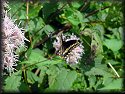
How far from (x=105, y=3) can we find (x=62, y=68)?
1.85 ft

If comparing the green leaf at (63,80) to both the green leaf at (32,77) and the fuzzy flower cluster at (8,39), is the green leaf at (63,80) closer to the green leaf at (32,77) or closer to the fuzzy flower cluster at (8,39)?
the green leaf at (32,77)

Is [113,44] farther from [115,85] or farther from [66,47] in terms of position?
[115,85]

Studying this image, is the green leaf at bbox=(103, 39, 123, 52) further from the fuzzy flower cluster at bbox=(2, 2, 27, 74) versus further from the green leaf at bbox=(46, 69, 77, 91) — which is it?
the fuzzy flower cluster at bbox=(2, 2, 27, 74)

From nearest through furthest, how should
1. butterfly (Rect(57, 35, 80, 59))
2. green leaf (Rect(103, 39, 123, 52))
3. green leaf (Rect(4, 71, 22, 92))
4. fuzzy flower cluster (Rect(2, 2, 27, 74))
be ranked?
fuzzy flower cluster (Rect(2, 2, 27, 74))
green leaf (Rect(4, 71, 22, 92))
butterfly (Rect(57, 35, 80, 59))
green leaf (Rect(103, 39, 123, 52))

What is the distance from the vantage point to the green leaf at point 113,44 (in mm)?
1506

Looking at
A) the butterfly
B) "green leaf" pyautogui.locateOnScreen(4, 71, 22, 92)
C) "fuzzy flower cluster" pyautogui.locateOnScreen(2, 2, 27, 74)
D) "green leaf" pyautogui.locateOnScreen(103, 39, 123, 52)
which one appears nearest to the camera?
"fuzzy flower cluster" pyautogui.locateOnScreen(2, 2, 27, 74)

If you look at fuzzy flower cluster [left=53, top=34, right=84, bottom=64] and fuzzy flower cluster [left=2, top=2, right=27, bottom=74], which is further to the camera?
fuzzy flower cluster [left=53, top=34, right=84, bottom=64]

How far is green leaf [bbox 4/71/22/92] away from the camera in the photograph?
1084 millimetres

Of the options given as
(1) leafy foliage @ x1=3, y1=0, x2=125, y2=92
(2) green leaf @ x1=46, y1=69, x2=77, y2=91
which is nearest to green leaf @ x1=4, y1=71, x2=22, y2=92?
(1) leafy foliage @ x1=3, y1=0, x2=125, y2=92

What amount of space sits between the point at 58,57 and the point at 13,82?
17 centimetres

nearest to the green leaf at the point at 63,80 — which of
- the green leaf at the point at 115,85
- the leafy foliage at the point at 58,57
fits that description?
the leafy foliage at the point at 58,57

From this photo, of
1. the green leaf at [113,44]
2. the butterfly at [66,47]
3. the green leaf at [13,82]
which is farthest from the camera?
the green leaf at [113,44]

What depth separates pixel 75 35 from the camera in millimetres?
1427

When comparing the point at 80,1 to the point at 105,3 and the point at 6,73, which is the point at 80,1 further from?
the point at 6,73
